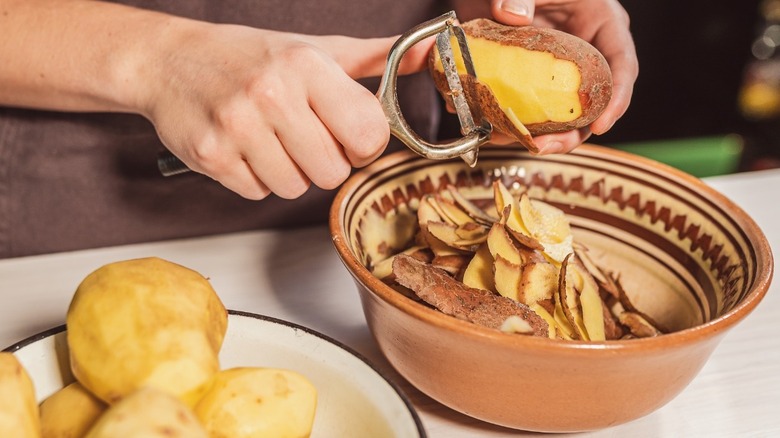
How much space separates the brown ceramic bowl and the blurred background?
1.49 m

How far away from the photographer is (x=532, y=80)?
2.15ft

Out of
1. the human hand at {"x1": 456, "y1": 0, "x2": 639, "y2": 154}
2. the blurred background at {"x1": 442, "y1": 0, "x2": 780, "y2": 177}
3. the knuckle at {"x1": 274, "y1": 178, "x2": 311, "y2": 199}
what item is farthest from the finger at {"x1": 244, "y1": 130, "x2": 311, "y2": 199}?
the blurred background at {"x1": 442, "y1": 0, "x2": 780, "y2": 177}

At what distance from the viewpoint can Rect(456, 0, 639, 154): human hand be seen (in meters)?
0.72

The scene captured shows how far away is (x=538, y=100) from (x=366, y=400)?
1.00ft

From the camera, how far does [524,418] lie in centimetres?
58

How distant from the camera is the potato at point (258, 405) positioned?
0.47 metres

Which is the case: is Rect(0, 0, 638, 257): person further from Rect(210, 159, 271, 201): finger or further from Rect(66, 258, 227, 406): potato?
Rect(66, 258, 227, 406): potato

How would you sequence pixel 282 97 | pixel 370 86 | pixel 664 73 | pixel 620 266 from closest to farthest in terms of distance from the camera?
pixel 282 97 < pixel 620 266 < pixel 370 86 < pixel 664 73

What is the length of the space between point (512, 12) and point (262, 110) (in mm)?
253

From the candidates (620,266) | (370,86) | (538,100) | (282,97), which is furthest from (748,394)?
(370,86)

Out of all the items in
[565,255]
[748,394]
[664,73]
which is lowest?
[664,73]

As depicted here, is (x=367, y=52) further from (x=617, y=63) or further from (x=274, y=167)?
(x=617, y=63)

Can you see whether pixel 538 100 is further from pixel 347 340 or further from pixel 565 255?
pixel 347 340

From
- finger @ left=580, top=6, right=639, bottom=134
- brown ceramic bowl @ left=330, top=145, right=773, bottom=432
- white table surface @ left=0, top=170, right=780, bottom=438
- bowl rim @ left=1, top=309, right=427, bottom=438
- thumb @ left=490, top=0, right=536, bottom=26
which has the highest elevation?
thumb @ left=490, top=0, right=536, bottom=26
